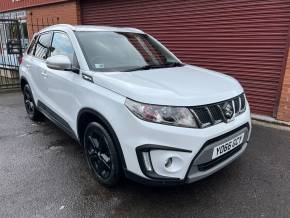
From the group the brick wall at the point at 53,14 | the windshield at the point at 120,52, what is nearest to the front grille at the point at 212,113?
the windshield at the point at 120,52

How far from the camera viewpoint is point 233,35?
5367 mm

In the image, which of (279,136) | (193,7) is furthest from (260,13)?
(279,136)

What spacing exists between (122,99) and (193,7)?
4418 millimetres

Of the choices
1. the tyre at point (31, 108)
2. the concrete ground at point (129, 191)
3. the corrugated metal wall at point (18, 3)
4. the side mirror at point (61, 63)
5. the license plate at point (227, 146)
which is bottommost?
the concrete ground at point (129, 191)

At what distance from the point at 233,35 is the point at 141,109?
3.91m

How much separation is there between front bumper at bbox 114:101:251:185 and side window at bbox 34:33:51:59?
96.4 inches

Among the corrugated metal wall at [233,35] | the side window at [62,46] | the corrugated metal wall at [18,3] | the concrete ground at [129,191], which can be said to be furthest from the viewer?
the corrugated metal wall at [18,3]

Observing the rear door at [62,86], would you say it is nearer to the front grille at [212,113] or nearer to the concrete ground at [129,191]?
the concrete ground at [129,191]

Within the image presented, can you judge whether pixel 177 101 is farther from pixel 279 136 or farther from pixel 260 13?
pixel 260 13

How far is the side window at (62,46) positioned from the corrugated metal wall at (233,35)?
3.42 metres

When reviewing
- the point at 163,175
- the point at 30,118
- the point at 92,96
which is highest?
the point at 92,96

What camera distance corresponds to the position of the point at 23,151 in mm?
3824

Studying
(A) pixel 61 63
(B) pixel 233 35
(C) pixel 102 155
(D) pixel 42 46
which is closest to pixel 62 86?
(A) pixel 61 63

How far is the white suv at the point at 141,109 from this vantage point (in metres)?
2.22
